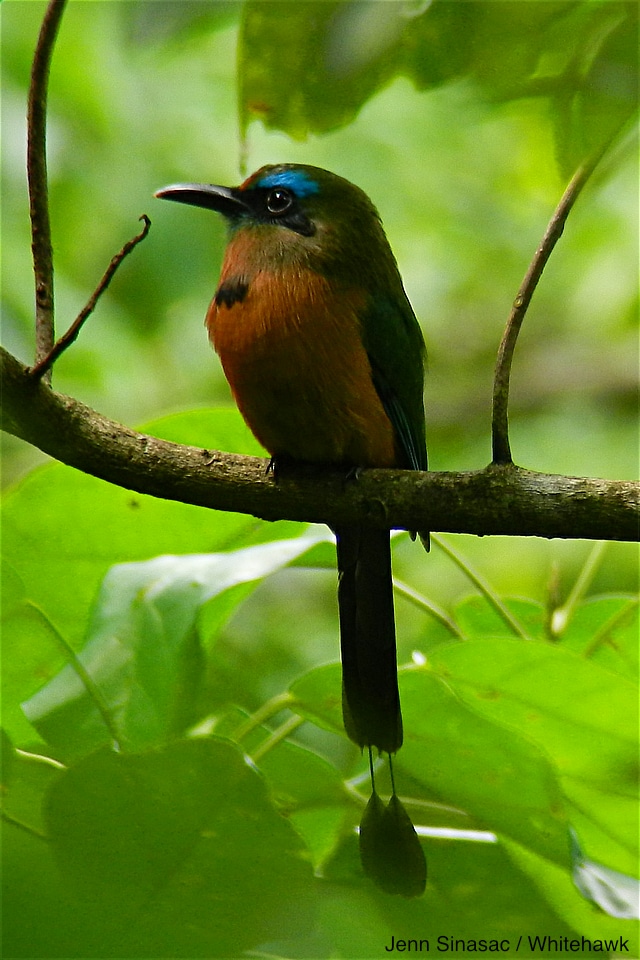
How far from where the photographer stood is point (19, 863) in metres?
1.04

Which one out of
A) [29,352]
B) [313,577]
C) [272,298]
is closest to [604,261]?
[313,577]

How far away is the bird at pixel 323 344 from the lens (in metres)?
2.16

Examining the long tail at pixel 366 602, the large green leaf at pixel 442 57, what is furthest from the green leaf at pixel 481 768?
the large green leaf at pixel 442 57

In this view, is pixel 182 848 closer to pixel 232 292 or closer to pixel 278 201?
pixel 232 292

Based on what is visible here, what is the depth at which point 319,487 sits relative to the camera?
180 centimetres

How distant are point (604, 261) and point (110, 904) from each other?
468 centimetres

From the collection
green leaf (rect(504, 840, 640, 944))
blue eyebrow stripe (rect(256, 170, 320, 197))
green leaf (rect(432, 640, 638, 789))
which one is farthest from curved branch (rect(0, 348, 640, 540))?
blue eyebrow stripe (rect(256, 170, 320, 197))

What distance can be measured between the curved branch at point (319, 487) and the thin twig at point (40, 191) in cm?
8

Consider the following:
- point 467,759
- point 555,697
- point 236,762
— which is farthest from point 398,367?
point 236,762

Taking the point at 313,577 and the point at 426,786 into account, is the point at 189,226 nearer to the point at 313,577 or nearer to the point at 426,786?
the point at 313,577

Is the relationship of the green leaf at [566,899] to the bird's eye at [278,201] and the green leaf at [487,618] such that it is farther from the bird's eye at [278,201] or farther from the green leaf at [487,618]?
the bird's eye at [278,201]

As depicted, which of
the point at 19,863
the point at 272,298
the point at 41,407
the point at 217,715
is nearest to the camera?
the point at 19,863

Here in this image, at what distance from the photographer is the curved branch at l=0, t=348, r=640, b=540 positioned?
1.50 meters

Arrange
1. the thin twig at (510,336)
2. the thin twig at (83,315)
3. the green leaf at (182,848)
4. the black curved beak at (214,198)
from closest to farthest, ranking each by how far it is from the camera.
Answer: the green leaf at (182,848)
the thin twig at (83,315)
the thin twig at (510,336)
the black curved beak at (214,198)
